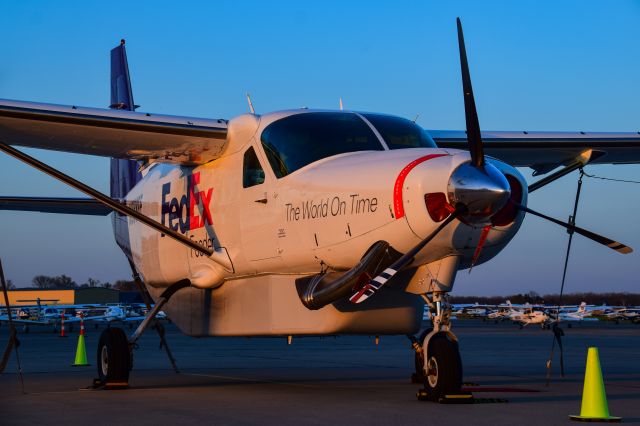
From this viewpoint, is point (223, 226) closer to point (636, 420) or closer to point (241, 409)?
point (241, 409)

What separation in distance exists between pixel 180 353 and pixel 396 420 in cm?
1701

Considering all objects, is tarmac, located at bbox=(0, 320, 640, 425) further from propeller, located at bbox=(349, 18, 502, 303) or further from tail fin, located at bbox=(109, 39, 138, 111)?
tail fin, located at bbox=(109, 39, 138, 111)

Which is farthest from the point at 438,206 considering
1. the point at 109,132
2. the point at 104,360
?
the point at 104,360

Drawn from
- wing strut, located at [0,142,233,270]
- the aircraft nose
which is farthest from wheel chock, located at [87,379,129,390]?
the aircraft nose

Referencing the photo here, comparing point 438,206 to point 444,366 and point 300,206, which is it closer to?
point 444,366

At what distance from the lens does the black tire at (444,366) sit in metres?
9.81

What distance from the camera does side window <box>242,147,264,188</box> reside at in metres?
12.2

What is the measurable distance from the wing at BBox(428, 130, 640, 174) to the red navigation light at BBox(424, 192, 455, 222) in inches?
181

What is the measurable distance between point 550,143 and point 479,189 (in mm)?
5067

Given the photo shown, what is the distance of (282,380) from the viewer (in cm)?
1464

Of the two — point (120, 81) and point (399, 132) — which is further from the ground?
point (120, 81)

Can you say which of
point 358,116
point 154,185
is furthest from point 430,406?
point 154,185

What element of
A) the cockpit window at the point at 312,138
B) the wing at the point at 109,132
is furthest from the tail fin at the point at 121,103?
the cockpit window at the point at 312,138

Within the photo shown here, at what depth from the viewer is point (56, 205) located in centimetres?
1616
